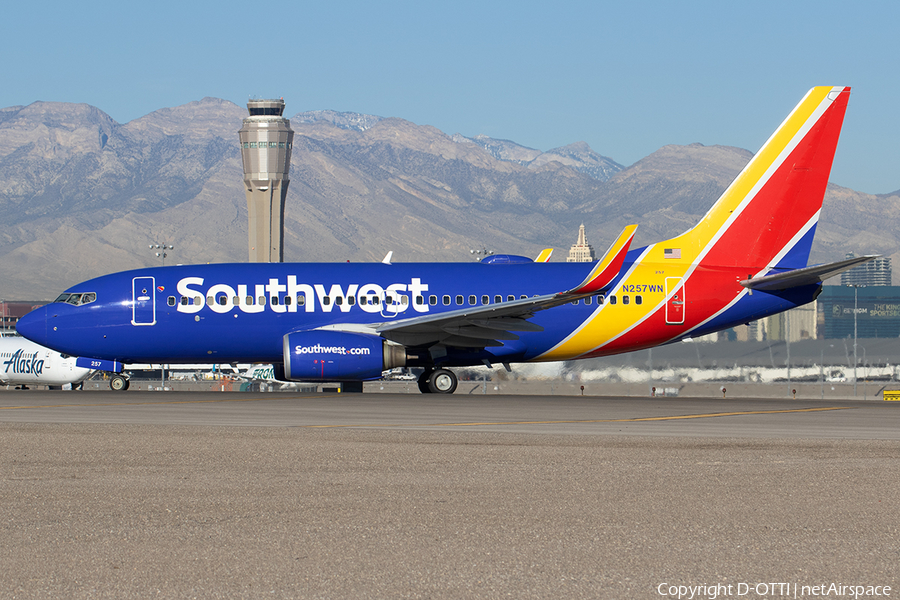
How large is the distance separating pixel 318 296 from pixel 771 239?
43.4 feet

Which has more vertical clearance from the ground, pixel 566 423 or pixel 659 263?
pixel 659 263

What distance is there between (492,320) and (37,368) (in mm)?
35958

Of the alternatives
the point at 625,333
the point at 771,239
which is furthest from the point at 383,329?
the point at 771,239

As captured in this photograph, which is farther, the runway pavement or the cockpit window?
the cockpit window

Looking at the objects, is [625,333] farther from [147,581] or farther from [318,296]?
[147,581]

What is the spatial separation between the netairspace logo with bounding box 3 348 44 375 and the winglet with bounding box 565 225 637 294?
38.2 metres

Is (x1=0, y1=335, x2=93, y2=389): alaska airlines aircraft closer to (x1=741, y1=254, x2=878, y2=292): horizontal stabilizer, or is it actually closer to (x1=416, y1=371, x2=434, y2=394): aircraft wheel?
(x1=416, y1=371, x2=434, y2=394): aircraft wheel

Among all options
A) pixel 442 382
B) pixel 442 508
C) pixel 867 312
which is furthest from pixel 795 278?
pixel 867 312

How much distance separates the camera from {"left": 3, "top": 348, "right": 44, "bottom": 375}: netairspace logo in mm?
55969

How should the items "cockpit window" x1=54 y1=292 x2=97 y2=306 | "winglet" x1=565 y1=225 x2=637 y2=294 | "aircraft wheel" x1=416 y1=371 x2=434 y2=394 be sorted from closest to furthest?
"winglet" x1=565 y1=225 x2=637 y2=294, "cockpit window" x1=54 y1=292 x2=97 y2=306, "aircraft wheel" x1=416 y1=371 x2=434 y2=394

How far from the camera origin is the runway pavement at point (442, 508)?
7895mm

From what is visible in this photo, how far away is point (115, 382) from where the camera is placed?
1384 inches

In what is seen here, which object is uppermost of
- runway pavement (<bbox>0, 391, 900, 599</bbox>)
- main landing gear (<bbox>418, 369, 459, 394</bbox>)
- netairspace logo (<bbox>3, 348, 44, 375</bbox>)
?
netairspace logo (<bbox>3, 348, 44, 375</bbox>)

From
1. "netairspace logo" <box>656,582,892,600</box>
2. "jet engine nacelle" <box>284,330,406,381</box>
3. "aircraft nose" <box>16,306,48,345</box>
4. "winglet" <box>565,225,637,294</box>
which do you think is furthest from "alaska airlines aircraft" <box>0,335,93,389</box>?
"netairspace logo" <box>656,582,892,600</box>
